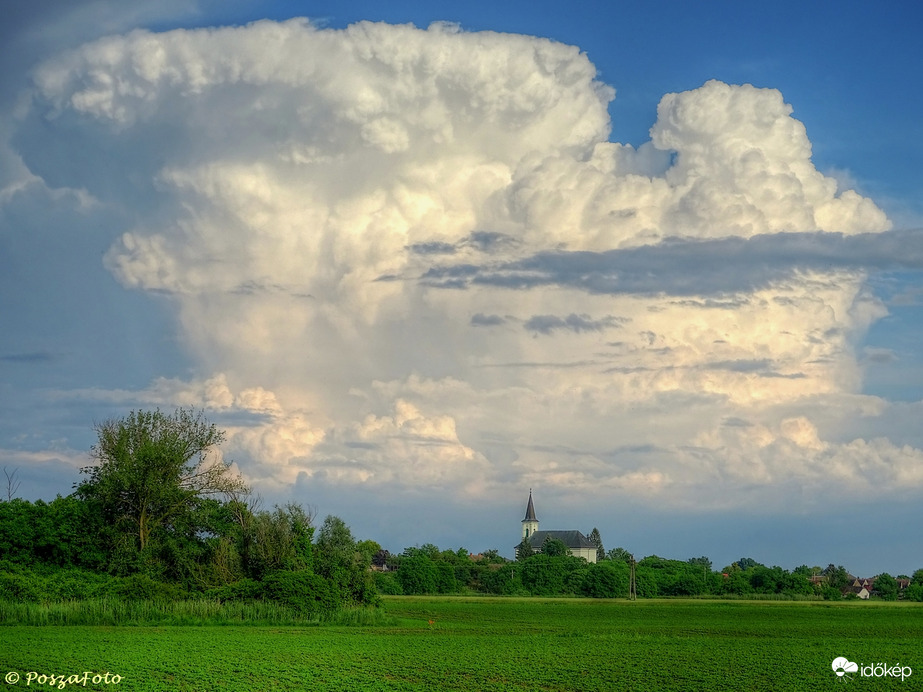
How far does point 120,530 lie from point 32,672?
42166 mm

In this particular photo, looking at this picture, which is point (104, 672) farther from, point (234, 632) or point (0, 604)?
point (0, 604)

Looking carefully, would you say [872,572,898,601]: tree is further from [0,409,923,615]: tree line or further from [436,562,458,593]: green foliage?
[0,409,923,615]: tree line

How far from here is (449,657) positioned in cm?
4028

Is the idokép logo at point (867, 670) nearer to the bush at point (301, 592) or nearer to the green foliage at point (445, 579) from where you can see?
the bush at point (301, 592)

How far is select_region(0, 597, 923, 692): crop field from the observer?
31953 mm

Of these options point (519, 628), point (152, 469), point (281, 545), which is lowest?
point (519, 628)

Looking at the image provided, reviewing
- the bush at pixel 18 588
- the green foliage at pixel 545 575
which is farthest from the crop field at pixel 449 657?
the green foliage at pixel 545 575

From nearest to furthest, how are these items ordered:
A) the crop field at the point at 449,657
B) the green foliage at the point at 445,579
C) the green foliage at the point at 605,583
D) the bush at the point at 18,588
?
the crop field at the point at 449,657, the bush at the point at 18,588, the green foliage at the point at 605,583, the green foliage at the point at 445,579

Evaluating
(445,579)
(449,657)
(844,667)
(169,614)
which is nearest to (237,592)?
(169,614)

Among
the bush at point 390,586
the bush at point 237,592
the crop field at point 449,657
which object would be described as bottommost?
the bush at point 390,586

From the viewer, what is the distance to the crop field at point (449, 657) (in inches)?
1258

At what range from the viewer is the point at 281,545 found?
70.0 metres

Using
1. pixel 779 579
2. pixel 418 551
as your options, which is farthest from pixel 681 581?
pixel 418 551

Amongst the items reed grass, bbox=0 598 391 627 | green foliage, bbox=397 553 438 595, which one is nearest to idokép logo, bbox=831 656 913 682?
reed grass, bbox=0 598 391 627
